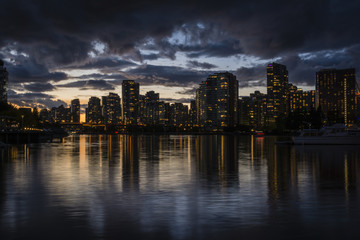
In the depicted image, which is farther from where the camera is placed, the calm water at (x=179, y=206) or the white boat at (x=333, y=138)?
the white boat at (x=333, y=138)

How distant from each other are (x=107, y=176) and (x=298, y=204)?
14.7 meters

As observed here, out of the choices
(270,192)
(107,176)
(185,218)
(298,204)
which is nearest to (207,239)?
(185,218)

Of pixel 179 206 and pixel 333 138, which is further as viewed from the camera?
pixel 333 138

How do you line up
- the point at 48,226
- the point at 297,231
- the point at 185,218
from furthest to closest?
the point at 185,218, the point at 48,226, the point at 297,231

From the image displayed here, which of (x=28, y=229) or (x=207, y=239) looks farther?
(x=28, y=229)

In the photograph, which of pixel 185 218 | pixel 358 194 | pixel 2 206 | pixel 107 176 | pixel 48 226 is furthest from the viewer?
pixel 107 176

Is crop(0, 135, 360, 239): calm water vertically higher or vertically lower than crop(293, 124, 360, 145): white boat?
lower

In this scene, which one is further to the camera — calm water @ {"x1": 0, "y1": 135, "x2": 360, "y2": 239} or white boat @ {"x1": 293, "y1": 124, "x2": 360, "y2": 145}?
white boat @ {"x1": 293, "y1": 124, "x2": 360, "y2": 145}

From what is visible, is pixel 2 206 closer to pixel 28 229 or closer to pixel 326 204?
pixel 28 229

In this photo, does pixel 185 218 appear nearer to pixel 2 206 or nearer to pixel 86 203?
pixel 86 203

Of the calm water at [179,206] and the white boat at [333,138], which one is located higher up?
the white boat at [333,138]

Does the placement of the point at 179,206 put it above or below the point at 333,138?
below

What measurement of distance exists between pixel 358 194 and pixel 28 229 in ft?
51.3

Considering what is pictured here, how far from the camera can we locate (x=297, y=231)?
11781mm
